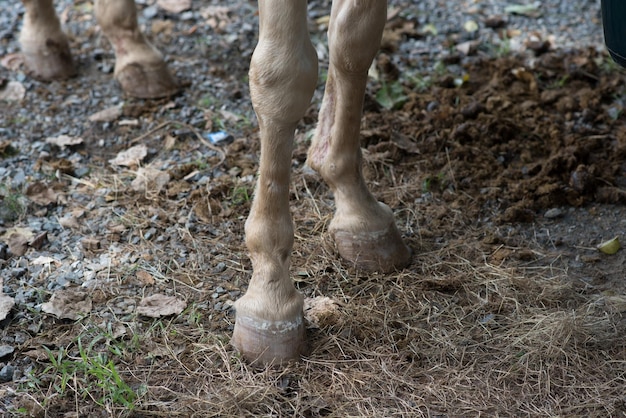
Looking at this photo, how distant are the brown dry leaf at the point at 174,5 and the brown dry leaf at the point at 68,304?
8.23ft

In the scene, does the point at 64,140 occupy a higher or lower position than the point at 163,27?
lower

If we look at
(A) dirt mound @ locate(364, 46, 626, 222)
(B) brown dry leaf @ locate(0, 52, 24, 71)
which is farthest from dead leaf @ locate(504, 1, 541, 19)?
(B) brown dry leaf @ locate(0, 52, 24, 71)

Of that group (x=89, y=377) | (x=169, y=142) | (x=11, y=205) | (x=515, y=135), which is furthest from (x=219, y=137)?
(x=89, y=377)

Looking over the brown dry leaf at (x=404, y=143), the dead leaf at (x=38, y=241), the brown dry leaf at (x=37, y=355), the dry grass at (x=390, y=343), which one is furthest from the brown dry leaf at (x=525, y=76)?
the brown dry leaf at (x=37, y=355)

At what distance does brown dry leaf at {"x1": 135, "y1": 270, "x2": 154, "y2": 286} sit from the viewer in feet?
8.73

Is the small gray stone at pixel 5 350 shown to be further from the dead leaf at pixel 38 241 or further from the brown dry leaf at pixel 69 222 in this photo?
the brown dry leaf at pixel 69 222

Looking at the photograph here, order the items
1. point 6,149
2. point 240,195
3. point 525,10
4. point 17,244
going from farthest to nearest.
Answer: point 525,10 < point 6,149 < point 240,195 < point 17,244

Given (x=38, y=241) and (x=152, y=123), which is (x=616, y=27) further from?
(x=152, y=123)

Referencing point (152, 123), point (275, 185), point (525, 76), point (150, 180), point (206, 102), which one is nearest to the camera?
point (275, 185)

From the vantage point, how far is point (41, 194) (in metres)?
3.10

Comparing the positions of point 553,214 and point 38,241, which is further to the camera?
point 553,214

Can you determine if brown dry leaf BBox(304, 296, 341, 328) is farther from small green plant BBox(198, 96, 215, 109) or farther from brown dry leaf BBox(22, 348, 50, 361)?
small green plant BBox(198, 96, 215, 109)

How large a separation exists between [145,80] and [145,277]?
4.64 feet

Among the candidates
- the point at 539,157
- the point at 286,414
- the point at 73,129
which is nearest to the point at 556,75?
the point at 539,157
